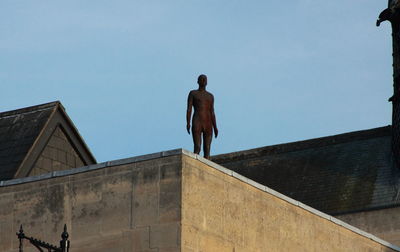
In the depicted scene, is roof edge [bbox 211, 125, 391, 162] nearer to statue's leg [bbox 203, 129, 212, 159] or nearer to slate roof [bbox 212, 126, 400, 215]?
slate roof [bbox 212, 126, 400, 215]

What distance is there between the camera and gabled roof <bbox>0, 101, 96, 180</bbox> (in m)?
33.8

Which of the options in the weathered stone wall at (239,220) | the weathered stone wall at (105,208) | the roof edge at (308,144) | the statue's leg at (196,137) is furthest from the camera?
the roof edge at (308,144)

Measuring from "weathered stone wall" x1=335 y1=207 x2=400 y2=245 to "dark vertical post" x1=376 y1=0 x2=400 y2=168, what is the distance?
9.30 feet

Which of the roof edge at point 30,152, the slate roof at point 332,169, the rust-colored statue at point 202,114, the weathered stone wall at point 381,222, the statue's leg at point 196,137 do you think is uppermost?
the slate roof at point 332,169

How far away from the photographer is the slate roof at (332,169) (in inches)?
1877

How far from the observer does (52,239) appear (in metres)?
26.8

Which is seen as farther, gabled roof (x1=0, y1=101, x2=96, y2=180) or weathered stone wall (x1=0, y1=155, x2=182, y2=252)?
gabled roof (x1=0, y1=101, x2=96, y2=180)

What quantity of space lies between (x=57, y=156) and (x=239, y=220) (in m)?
9.48

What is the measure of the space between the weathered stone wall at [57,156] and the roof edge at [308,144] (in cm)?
1787

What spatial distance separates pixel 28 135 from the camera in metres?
34.8

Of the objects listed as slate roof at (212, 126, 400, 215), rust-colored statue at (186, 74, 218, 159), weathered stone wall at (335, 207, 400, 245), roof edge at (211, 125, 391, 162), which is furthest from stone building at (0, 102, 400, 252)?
roof edge at (211, 125, 391, 162)

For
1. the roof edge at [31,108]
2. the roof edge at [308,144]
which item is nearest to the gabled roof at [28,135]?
the roof edge at [31,108]

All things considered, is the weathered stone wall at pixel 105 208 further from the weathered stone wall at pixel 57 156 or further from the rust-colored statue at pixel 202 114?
the weathered stone wall at pixel 57 156

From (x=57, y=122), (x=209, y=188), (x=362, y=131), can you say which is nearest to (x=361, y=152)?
(x=362, y=131)
